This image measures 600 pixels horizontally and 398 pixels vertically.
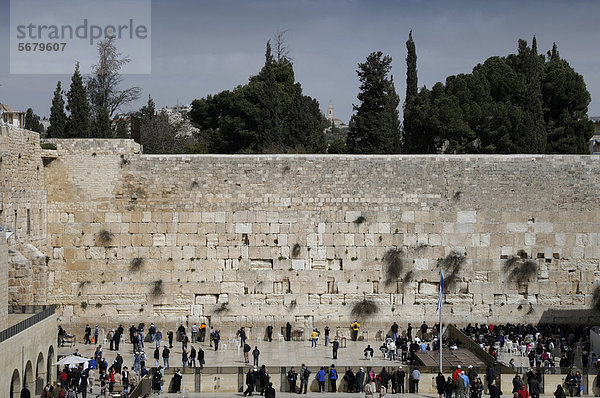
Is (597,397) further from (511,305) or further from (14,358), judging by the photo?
(14,358)

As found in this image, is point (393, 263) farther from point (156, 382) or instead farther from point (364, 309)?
point (156, 382)

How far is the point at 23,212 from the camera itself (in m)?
22.5

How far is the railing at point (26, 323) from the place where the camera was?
16266 millimetres

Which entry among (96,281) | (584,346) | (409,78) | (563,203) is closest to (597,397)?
(584,346)

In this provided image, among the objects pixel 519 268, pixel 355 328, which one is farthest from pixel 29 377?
pixel 519 268

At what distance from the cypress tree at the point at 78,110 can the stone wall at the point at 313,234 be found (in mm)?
3062

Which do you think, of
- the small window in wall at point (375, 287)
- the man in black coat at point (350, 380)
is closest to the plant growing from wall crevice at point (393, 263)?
the small window in wall at point (375, 287)

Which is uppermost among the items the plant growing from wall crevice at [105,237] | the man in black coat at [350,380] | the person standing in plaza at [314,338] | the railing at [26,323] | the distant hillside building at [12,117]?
the distant hillside building at [12,117]

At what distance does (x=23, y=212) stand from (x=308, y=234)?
752 centimetres

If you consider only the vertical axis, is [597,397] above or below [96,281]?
below

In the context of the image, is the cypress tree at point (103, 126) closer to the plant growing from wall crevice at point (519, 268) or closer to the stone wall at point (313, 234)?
the stone wall at point (313, 234)

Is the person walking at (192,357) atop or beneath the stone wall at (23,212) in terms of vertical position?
beneath

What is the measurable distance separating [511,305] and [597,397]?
5.70 m

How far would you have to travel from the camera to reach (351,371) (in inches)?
768
